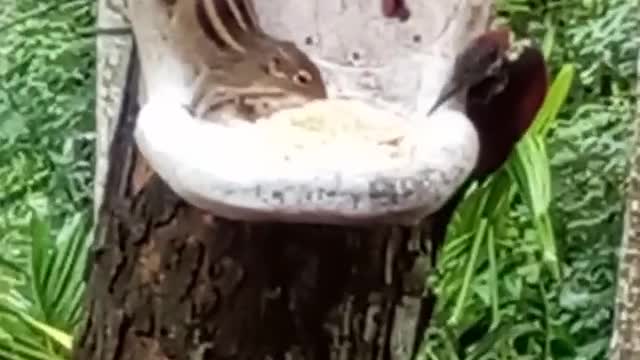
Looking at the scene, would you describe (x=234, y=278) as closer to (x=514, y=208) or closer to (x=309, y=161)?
(x=309, y=161)

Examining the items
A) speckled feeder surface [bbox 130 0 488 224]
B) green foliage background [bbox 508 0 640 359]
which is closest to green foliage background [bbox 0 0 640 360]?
green foliage background [bbox 508 0 640 359]

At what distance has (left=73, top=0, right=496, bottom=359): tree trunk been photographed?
0.96 metres

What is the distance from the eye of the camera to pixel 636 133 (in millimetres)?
1128

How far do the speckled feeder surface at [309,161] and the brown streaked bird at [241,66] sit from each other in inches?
0.4

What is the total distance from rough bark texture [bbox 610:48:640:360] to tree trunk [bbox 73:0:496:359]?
0.19m

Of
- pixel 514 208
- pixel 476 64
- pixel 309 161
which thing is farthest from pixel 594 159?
pixel 309 161

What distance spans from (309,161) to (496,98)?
14cm

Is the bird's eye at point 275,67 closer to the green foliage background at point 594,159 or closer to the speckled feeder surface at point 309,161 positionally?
the speckled feeder surface at point 309,161

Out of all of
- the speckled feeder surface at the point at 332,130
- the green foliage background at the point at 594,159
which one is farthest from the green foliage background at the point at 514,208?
the speckled feeder surface at the point at 332,130

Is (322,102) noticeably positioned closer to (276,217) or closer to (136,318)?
(276,217)

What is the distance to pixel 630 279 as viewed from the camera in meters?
1.14

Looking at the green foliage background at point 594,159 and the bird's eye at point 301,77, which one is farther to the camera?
the green foliage background at point 594,159

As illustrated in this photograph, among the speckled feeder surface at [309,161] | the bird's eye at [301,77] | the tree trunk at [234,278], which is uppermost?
the bird's eye at [301,77]

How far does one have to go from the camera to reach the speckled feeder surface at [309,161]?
36.9 inches
